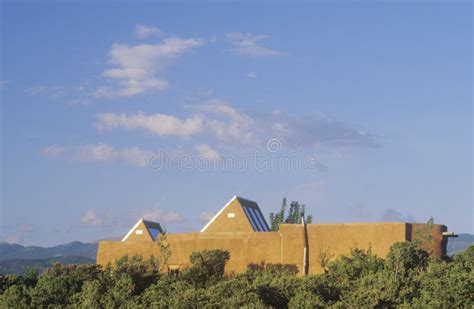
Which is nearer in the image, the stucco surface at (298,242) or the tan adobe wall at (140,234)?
the stucco surface at (298,242)

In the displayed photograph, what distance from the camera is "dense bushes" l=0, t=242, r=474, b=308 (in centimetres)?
2558

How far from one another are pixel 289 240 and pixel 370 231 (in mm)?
3291

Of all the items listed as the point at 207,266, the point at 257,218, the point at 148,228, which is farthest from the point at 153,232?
the point at 207,266

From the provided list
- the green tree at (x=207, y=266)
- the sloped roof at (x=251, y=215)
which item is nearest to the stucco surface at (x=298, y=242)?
the green tree at (x=207, y=266)

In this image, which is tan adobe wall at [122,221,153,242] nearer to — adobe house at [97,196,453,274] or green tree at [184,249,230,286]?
adobe house at [97,196,453,274]

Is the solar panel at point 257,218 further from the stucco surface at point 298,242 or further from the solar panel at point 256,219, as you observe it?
the stucco surface at point 298,242

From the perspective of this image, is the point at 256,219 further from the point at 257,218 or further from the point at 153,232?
the point at 153,232

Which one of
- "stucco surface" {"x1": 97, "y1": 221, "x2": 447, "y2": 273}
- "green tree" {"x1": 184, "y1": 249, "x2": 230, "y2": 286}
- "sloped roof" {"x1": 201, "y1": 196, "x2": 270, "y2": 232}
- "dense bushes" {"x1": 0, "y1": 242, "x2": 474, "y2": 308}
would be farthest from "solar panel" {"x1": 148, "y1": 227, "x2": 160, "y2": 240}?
"green tree" {"x1": 184, "y1": 249, "x2": 230, "y2": 286}

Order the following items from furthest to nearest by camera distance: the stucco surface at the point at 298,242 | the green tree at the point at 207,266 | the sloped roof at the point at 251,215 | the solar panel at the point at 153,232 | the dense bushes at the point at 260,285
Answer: the solar panel at the point at 153,232, the sloped roof at the point at 251,215, the stucco surface at the point at 298,242, the green tree at the point at 207,266, the dense bushes at the point at 260,285

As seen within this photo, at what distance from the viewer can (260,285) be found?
26500 mm

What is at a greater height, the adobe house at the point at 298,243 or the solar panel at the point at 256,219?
the solar panel at the point at 256,219

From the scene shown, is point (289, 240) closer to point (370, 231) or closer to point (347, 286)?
point (370, 231)

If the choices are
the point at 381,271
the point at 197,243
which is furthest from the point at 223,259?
the point at 381,271

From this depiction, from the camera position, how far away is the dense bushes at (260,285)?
25.6 meters
